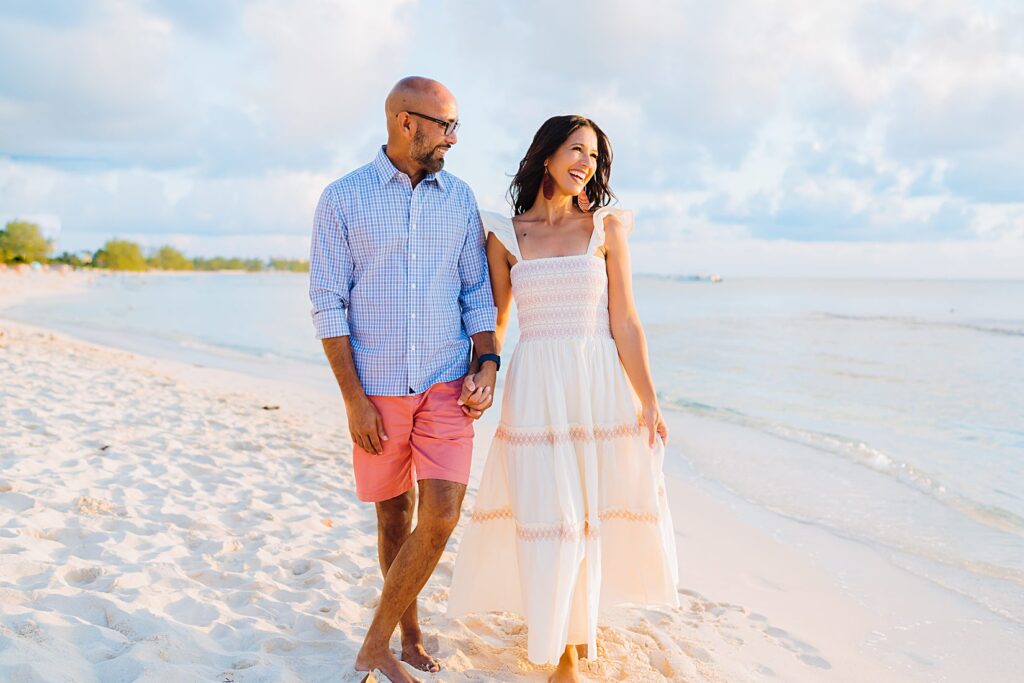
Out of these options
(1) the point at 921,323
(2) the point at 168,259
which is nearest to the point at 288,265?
(2) the point at 168,259

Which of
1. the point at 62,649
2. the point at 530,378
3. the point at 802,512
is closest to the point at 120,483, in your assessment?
the point at 62,649

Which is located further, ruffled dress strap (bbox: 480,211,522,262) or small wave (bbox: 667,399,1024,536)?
small wave (bbox: 667,399,1024,536)

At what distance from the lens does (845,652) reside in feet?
11.7

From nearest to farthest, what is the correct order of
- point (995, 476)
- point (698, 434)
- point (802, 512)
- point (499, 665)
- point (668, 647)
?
point (499, 665), point (668, 647), point (802, 512), point (995, 476), point (698, 434)

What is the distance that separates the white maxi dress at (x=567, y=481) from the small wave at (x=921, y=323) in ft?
72.6

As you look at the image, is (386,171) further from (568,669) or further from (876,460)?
(876,460)

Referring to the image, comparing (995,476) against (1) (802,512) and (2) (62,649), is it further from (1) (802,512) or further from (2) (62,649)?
(2) (62,649)

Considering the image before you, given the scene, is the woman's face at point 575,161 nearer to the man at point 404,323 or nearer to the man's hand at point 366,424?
the man at point 404,323

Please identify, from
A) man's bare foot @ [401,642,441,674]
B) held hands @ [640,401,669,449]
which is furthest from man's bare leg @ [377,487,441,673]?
held hands @ [640,401,669,449]

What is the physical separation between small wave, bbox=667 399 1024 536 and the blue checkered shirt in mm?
4804

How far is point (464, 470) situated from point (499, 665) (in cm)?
83

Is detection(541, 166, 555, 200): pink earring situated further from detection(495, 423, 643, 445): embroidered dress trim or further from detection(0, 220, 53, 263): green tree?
detection(0, 220, 53, 263): green tree

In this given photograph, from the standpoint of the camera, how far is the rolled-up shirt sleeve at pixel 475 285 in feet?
9.61

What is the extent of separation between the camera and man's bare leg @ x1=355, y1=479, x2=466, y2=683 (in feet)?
9.08
